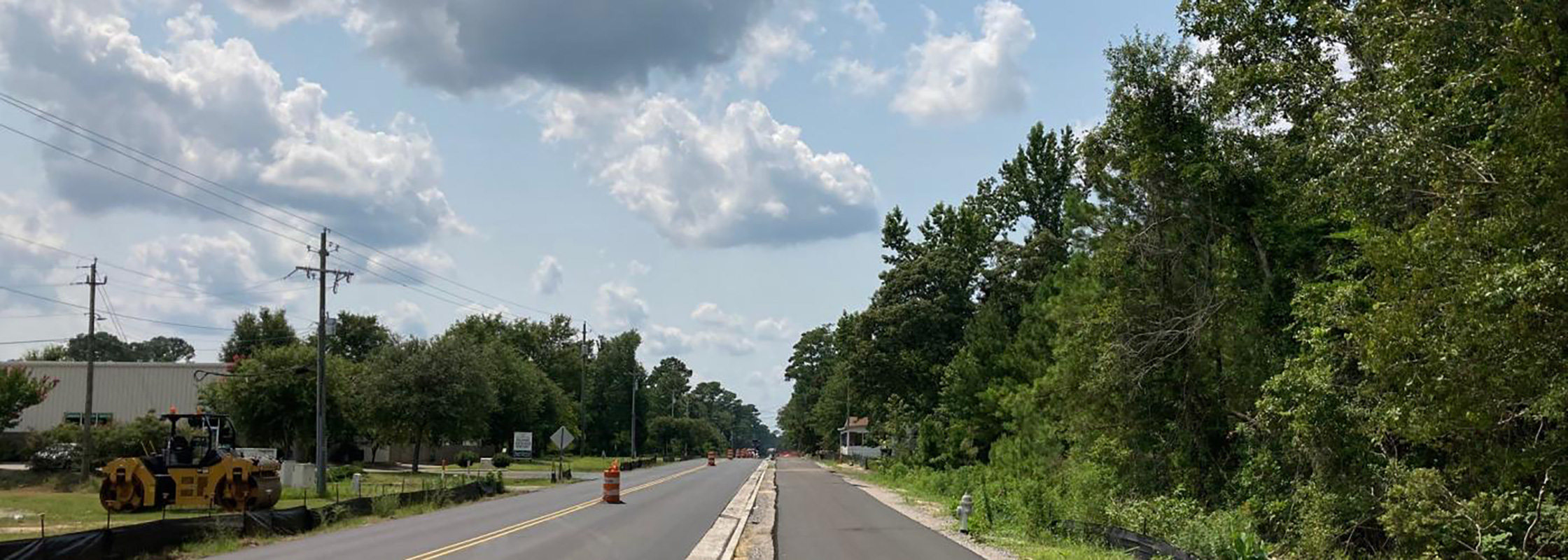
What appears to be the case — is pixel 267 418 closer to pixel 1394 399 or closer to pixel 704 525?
pixel 704 525

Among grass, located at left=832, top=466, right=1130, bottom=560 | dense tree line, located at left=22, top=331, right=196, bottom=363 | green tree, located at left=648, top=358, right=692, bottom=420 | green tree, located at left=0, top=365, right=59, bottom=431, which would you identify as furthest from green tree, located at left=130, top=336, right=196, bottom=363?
grass, located at left=832, top=466, right=1130, bottom=560

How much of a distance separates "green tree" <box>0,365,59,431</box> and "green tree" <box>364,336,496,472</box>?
15.9m

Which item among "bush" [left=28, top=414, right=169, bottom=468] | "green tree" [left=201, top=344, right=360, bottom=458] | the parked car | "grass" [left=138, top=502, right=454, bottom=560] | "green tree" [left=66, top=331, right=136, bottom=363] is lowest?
"grass" [left=138, top=502, right=454, bottom=560]

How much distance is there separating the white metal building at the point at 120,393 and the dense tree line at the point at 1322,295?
58.2 meters

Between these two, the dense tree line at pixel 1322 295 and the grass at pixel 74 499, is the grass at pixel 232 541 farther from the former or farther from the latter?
the dense tree line at pixel 1322 295

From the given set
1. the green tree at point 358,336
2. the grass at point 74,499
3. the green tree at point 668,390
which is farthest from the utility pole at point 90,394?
the green tree at point 668,390

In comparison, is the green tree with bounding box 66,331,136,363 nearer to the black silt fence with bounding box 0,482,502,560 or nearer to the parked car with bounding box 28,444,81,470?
the parked car with bounding box 28,444,81,470

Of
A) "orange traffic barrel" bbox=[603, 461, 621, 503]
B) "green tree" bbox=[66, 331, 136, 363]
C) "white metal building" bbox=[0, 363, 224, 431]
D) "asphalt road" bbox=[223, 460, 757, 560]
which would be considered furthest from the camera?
"green tree" bbox=[66, 331, 136, 363]

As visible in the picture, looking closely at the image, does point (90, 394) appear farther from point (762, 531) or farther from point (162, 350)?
point (162, 350)

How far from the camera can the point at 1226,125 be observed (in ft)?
74.1

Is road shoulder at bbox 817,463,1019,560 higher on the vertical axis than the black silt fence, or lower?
lower

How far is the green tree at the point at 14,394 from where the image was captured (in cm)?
5141

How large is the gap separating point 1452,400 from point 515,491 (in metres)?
37.1

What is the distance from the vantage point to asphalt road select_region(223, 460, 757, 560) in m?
18.8
